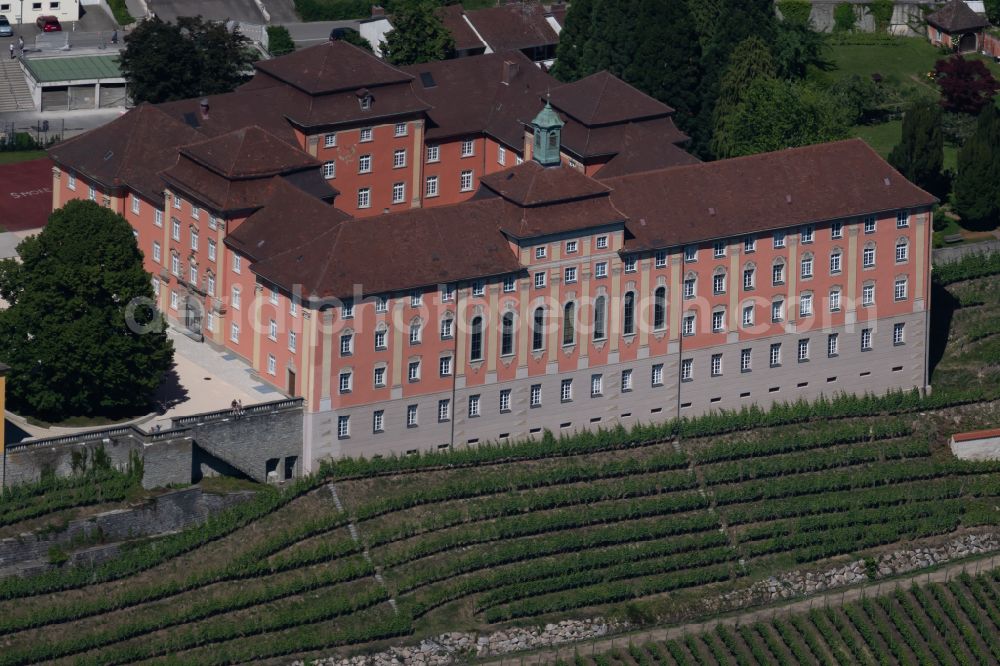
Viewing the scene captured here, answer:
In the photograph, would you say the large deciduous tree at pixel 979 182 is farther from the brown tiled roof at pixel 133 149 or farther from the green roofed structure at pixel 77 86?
the green roofed structure at pixel 77 86

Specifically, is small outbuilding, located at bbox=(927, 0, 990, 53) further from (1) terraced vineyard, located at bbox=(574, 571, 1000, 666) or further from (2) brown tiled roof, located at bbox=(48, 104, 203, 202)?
(2) brown tiled roof, located at bbox=(48, 104, 203, 202)

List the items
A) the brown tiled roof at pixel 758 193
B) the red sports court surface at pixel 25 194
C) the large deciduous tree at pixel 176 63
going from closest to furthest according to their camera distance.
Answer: the brown tiled roof at pixel 758 193 < the red sports court surface at pixel 25 194 < the large deciduous tree at pixel 176 63

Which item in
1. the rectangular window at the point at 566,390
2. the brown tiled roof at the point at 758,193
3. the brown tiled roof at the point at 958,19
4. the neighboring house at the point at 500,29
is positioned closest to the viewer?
the rectangular window at the point at 566,390

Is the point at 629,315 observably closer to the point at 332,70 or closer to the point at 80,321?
the point at 332,70

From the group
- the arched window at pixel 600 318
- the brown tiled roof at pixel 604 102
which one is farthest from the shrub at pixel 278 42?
the arched window at pixel 600 318

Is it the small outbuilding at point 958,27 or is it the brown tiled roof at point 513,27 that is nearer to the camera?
the brown tiled roof at point 513,27

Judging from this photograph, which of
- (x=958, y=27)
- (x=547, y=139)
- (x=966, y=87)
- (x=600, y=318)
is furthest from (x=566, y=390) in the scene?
(x=958, y=27)

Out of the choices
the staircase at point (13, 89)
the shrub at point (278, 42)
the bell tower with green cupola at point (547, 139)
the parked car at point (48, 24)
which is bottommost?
the staircase at point (13, 89)
